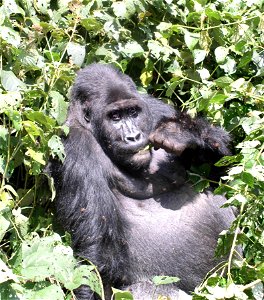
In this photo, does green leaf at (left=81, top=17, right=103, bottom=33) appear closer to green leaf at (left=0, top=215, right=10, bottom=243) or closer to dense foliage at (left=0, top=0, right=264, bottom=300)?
dense foliage at (left=0, top=0, right=264, bottom=300)

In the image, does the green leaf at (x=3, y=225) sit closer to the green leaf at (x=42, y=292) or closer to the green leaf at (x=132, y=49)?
the green leaf at (x=42, y=292)

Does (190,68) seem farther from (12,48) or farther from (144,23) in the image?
(12,48)

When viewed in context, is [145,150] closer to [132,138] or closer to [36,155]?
[132,138]

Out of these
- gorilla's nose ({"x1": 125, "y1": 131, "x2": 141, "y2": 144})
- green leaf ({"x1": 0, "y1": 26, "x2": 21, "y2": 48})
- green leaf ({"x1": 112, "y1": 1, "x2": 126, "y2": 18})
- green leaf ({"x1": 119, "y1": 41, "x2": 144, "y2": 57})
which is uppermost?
green leaf ({"x1": 0, "y1": 26, "x2": 21, "y2": 48})

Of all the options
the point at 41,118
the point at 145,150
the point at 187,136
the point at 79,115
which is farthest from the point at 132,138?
the point at 41,118

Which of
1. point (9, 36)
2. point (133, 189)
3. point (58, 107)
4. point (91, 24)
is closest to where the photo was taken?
point (9, 36)

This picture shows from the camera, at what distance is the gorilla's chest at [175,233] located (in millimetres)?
4793

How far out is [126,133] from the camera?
480cm

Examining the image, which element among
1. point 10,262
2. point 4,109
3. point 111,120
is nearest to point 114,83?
point 111,120

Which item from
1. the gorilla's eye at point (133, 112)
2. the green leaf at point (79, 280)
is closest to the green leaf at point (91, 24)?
the gorilla's eye at point (133, 112)

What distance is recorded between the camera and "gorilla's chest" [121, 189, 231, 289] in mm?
4793

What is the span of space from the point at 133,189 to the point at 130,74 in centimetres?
114

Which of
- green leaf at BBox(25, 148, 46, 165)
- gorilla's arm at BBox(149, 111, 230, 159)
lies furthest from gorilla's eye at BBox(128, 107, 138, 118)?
green leaf at BBox(25, 148, 46, 165)

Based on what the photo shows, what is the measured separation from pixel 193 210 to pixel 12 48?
64.9 inches
